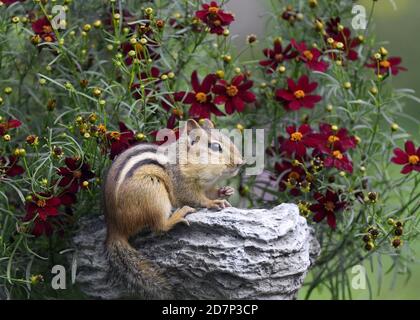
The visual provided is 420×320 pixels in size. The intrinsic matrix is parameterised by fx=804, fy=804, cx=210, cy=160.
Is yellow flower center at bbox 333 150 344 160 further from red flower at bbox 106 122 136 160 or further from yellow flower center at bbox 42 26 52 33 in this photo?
yellow flower center at bbox 42 26 52 33

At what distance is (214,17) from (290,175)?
28.8 inches

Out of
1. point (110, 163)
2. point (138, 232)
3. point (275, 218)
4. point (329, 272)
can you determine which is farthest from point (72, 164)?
point (329, 272)

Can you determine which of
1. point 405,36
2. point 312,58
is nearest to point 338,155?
point 312,58

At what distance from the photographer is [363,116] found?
3.60 m

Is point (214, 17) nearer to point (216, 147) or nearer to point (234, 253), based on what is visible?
point (216, 147)

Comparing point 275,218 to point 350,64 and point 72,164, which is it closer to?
point 72,164

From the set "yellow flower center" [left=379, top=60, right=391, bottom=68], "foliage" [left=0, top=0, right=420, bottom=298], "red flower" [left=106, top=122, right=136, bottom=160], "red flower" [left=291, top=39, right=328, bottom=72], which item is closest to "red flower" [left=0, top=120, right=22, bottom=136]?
"foliage" [left=0, top=0, right=420, bottom=298]

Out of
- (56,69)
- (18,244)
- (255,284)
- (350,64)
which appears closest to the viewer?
(255,284)

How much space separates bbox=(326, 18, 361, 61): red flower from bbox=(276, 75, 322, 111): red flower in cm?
27

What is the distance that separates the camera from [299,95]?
3436 mm

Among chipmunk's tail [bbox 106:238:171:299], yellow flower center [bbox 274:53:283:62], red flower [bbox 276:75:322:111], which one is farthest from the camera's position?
yellow flower center [bbox 274:53:283:62]

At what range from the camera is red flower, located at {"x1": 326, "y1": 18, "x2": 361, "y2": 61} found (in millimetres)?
3670
